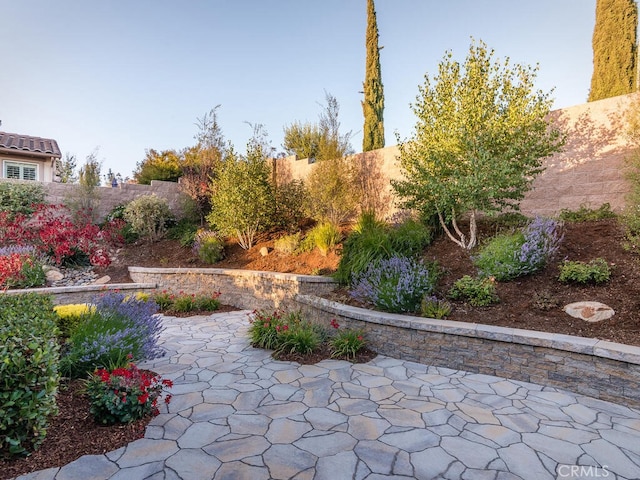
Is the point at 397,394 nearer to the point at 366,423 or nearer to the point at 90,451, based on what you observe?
the point at 366,423

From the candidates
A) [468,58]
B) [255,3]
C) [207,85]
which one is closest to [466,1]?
[468,58]

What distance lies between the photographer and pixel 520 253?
15.3 feet

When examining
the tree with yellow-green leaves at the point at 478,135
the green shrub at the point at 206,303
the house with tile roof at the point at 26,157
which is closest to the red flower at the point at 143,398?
the green shrub at the point at 206,303

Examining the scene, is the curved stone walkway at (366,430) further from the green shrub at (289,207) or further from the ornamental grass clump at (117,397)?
the green shrub at (289,207)

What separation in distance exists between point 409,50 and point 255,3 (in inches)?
141

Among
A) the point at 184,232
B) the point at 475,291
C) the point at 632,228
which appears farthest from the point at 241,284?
the point at 632,228

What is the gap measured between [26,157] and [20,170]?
0.50 metres

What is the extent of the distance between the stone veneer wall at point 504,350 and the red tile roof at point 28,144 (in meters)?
12.3

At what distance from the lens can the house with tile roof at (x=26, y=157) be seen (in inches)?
484

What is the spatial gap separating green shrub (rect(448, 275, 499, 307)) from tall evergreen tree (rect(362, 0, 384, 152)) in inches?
283

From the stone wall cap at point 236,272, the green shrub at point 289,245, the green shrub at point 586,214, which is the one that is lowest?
the stone wall cap at point 236,272

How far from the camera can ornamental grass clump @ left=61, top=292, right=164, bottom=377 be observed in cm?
317

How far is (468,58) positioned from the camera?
6047 mm

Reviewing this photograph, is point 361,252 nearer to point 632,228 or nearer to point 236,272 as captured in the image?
point 236,272
